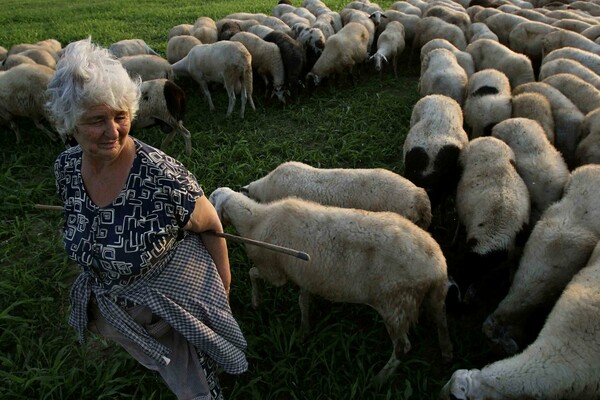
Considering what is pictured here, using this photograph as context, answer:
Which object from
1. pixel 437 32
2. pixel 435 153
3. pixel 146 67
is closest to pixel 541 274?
pixel 435 153

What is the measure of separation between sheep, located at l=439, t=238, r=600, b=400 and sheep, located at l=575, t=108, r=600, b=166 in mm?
2854

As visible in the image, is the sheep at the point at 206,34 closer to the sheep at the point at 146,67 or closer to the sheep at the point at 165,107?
the sheep at the point at 146,67

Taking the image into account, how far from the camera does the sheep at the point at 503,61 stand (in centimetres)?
799

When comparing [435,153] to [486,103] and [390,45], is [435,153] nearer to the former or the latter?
[486,103]

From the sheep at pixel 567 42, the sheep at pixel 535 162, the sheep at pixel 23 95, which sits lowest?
the sheep at pixel 23 95

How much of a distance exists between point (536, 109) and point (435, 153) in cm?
188

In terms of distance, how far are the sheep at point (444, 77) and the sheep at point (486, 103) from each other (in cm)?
19

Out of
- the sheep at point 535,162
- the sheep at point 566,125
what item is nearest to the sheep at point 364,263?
the sheep at point 535,162

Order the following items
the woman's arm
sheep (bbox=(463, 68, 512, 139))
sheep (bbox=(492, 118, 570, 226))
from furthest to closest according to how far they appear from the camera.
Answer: sheep (bbox=(463, 68, 512, 139))
sheep (bbox=(492, 118, 570, 226))
the woman's arm

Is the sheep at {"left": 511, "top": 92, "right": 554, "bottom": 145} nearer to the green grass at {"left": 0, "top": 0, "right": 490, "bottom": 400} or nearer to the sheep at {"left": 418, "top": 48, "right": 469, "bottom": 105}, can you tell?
the sheep at {"left": 418, "top": 48, "right": 469, "bottom": 105}

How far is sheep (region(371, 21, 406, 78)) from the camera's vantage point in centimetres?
995

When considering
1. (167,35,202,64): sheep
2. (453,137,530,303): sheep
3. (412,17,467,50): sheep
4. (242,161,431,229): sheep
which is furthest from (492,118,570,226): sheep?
(167,35,202,64): sheep

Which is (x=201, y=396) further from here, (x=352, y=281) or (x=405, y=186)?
(x=405, y=186)

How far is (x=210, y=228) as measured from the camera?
246 centimetres
